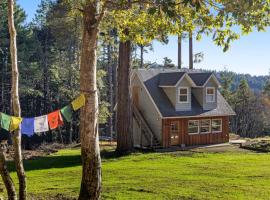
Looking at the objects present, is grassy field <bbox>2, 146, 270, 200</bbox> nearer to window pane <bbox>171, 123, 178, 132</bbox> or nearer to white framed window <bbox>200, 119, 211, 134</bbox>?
window pane <bbox>171, 123, 178, 132</bbox>

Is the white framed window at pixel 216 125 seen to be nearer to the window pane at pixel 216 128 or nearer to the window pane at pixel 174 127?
the window pane at pixel 216 128

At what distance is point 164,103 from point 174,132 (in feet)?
7.28

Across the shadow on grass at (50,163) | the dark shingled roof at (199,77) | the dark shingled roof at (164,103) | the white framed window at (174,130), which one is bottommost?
the shadow on grass at (50,163)

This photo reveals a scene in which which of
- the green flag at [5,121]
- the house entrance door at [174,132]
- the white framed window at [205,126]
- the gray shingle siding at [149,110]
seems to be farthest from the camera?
the white framed window at [205,126]

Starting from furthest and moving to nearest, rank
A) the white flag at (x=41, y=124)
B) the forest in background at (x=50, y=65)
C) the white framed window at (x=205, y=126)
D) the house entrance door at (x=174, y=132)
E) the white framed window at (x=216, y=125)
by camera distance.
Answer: the forest in background at (x=50, y=65) → the white framed window at (x=216, y=125) → the white framed window at (x=205, y=126) → the house entrance door at (x=174, y=132) → the white flag at (x=41, y=124)

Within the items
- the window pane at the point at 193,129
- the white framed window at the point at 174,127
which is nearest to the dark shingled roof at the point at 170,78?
the white framed window at the point at 174,127

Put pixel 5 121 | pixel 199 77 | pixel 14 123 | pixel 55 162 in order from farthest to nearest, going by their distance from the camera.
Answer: pixel 199 77, pixel 55 162, pixel 5 121, pixel 14 123

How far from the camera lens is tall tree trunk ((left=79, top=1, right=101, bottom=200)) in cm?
1038

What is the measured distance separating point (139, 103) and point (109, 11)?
782 inches

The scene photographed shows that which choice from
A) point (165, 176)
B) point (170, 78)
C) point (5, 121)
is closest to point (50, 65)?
point (170, 78)

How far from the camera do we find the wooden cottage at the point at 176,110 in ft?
98.4

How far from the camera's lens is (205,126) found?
1258 inches

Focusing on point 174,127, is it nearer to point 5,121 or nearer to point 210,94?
point 210,94

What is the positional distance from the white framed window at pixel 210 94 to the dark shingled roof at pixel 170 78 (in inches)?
115
